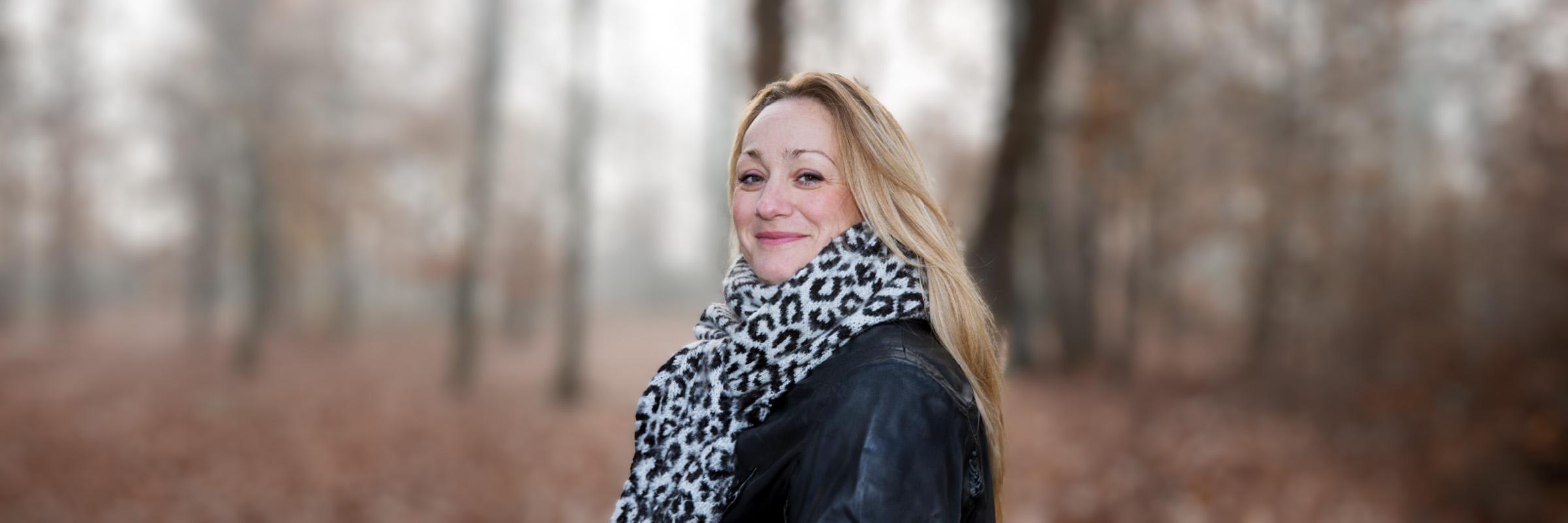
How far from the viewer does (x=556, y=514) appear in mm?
8047

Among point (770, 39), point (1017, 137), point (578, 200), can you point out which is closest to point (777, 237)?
point (770, 39)

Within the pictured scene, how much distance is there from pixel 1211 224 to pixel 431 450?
609 inches

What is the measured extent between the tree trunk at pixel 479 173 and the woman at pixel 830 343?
46.7 feet

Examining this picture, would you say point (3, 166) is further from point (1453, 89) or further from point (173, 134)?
point (1453, 89)

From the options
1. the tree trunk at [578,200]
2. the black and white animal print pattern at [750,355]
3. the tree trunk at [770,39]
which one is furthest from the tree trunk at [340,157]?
the black and white animal print pattern at [750,355]

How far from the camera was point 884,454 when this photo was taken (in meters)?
1.58

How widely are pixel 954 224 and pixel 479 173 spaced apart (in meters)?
14.3

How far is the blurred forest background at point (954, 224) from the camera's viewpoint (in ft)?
27.8

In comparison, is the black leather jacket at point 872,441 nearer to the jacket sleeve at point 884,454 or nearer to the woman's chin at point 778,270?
the jacket sleeve at point 884,454

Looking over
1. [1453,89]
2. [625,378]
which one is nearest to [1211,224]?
[1453,89]

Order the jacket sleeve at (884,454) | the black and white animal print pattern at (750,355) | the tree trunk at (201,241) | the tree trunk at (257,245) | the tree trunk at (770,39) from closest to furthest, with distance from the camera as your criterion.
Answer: the jacket sleeve at (884,454)
the black and white animal print pattern at (750,355)
the tree trunk at (770,39)
the tree trunk at (257,245)
the tree trunk at (201,241)

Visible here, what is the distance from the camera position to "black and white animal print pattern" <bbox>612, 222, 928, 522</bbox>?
1812mm

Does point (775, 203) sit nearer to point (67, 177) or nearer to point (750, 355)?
point (750, 355)

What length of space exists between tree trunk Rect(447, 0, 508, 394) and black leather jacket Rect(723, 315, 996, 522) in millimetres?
14545
